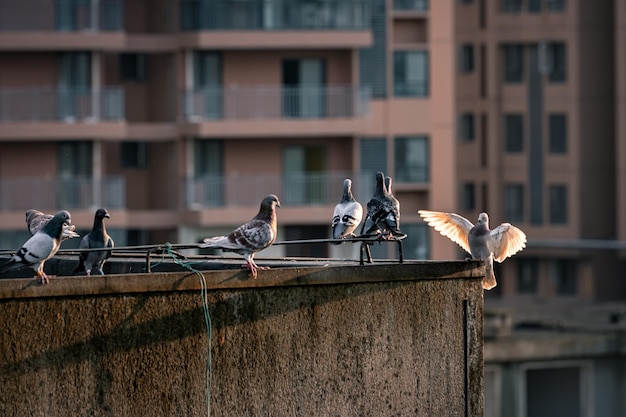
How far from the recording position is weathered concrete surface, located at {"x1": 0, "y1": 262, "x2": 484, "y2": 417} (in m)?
14.3

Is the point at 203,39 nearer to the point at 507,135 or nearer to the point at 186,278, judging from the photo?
the point at 507,135

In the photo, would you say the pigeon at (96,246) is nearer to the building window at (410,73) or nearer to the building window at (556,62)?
the building window at (410,73)

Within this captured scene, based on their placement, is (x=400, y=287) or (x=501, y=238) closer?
(x=400, y=287)

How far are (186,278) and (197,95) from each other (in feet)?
114

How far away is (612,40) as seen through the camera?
215ft

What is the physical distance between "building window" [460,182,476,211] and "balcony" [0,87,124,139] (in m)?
20.6

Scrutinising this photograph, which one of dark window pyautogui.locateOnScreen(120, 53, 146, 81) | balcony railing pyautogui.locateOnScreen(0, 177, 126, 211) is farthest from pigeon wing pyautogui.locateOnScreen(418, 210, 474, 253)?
dark window pyautogui.locateOnScreen(120, 53, 146, 81)

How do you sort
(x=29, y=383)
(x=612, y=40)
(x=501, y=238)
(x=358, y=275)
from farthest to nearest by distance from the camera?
(x=612, y=40) → (x=501, y=238) → (x=358, y=275) → (x=29, y=383)

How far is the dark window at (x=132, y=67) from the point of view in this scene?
50750mm

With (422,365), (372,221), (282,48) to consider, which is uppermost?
(282,48)

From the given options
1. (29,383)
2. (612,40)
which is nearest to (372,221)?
(29,383)

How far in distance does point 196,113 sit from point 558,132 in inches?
807

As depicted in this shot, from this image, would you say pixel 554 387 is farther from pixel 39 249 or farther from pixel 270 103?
pixel 39 249

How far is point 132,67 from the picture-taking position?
50906 mm
